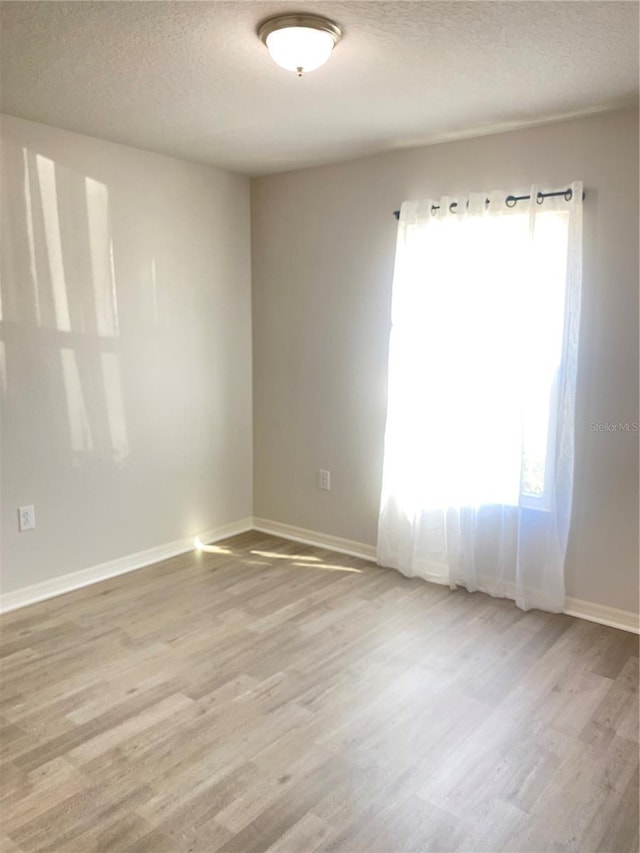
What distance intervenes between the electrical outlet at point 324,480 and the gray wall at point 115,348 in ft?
2.03

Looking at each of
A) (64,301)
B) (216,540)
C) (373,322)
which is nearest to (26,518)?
(64,301)

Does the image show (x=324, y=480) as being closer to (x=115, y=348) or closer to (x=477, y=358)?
(x=477, y=358)

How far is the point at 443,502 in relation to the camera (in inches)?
137

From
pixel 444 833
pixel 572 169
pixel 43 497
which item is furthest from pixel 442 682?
pixel 572 169

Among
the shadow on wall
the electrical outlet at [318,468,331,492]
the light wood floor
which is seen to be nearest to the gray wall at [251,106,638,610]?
the electrical outlet at [318,468,331,492]

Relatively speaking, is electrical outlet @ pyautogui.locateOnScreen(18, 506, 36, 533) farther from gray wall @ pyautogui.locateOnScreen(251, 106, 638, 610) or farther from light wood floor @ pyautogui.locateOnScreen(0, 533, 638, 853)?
gray wall @ pyautogui.locateOnScreen(251, 106, 638, 610)

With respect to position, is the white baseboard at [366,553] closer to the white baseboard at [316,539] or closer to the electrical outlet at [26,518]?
the white baseboard at [316,539]

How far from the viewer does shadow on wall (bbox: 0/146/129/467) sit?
3.06 m

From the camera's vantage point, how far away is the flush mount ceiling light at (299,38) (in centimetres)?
199

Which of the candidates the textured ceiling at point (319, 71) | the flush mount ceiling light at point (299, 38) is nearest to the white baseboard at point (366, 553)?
the textured ceiling at point (319, 71)

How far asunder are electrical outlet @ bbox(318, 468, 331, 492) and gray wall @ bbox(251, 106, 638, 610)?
39 mm

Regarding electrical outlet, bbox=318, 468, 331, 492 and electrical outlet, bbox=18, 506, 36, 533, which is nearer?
electrical outlet, bbox=18, 506, 36, 533

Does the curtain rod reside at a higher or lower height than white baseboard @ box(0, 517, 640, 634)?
higher

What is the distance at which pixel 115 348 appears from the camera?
352 cm
